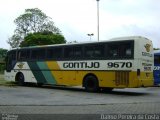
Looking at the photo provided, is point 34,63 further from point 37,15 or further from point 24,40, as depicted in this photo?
point 37,15

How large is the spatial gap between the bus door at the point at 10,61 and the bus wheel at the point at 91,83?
7859 millimetres

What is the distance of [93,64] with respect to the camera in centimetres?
2341

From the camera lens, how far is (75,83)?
24.7 m

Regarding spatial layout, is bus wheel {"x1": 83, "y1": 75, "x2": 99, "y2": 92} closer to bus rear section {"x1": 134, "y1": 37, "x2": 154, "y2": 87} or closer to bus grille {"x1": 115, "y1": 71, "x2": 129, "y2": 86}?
bus grille {"x1": 115, "y1": 71, "x2": 129, "y2": 86}

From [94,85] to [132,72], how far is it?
3.02 meters

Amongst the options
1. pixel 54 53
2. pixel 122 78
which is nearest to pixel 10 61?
pixel 54 53

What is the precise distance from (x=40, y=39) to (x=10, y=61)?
159ft

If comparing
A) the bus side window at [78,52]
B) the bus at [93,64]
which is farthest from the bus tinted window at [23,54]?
the bus side window at [78,52]

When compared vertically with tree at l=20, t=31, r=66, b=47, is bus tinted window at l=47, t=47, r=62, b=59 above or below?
below

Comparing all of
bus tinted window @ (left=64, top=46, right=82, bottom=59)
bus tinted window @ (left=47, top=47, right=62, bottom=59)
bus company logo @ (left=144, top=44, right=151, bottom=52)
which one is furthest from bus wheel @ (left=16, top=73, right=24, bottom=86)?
bus company logo @ (left=144, top=44, right=151, bottom=52)

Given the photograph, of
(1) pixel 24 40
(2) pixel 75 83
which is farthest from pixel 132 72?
(1) pixel 24 40

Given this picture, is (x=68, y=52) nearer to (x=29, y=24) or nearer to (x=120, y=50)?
(x=120, y=50)

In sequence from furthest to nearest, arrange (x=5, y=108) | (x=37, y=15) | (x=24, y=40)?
(x=37, y=15), (x=24, y=40), (x=5, y=108)

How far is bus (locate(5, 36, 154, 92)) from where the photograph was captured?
21.6 metres
